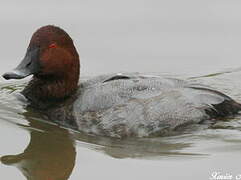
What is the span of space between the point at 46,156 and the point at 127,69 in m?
2.87

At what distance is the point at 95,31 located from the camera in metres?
10.4

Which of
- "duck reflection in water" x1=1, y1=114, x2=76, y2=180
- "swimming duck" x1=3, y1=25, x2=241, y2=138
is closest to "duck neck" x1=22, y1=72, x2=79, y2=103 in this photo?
"swimming duck" x1=3, y1=25, x2=241, y2=138

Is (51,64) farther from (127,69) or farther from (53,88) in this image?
(127,69)

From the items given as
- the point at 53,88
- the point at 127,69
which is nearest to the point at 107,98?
the point at 53,88

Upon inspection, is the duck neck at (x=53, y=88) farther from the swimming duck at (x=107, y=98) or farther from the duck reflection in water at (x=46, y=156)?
the duck reflection in water at (x=46, y=156)

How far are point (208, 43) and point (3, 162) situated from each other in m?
4.23

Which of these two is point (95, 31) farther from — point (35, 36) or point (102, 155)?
point (102, 155)

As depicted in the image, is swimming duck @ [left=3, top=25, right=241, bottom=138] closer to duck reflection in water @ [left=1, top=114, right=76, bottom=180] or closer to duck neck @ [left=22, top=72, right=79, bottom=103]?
duck neck @ [left=22, top=72, right=79, bottom=103]

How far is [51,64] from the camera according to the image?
323 inches

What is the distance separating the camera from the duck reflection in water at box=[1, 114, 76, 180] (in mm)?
6797

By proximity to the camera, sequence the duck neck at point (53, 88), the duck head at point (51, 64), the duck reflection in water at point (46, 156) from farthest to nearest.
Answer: the duck neck at point (53, 88) → the duck head at point (51, 64) → the duck reflection in water at point (46, 156)

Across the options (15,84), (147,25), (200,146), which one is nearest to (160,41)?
(147,25)

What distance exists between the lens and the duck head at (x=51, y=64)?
26.7ft

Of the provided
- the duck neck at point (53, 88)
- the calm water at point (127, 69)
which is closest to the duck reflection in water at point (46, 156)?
the calm water at point (127, 69)
